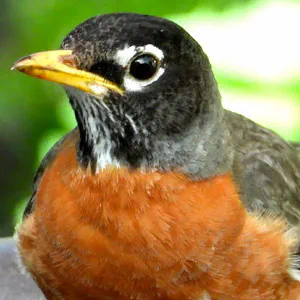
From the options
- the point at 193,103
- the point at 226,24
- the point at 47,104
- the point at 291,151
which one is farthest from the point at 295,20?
the point at 193,103

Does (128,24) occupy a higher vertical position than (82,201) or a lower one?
higher

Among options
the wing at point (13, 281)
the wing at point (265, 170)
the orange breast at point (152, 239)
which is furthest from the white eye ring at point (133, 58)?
the wing at point (13, 281)

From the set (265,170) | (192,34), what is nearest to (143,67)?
(265,170)

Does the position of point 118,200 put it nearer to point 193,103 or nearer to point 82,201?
point 82,201

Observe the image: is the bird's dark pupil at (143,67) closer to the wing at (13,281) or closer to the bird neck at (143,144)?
the bird neck at (143,144)

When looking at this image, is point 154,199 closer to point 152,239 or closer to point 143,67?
point 152,239

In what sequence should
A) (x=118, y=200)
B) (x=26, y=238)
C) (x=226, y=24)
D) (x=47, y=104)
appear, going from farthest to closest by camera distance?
(x=47, y=104) < (x=226, y=24) < (x=26, y=238) < (x=118, y=200)

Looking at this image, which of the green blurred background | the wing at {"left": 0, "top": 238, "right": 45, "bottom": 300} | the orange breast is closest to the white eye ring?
the orange breast
